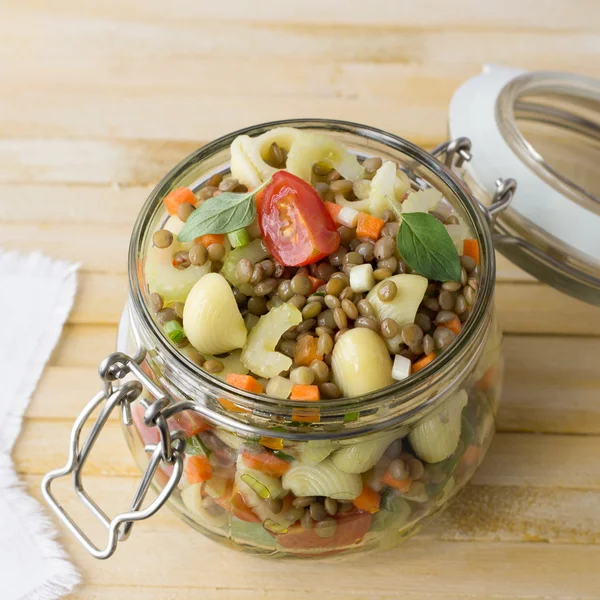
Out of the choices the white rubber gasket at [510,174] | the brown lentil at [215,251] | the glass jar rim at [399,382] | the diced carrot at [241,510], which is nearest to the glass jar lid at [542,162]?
the white rubber gasket at [510,174]

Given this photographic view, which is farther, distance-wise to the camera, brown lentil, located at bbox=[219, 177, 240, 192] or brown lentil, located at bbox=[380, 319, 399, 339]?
brown lentil, located at bbox=[219, 177, 240, 192]

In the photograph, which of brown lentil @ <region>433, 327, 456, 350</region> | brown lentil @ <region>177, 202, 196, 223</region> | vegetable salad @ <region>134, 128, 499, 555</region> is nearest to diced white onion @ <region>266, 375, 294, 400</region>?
vegetable salad @ <region>134, 128, 499, 555</region>

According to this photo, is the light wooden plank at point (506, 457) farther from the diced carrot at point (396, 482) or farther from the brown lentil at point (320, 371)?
the brown lentil at point (320, 371)

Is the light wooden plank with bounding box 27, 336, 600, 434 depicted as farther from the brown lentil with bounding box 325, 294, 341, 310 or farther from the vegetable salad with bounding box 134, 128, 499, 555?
the brown lentil with bounding box 325, 294, 341, 310

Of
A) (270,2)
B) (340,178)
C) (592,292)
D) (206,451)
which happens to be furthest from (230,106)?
(206,451)

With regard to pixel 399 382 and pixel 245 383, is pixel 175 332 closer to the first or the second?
pixel 245 383

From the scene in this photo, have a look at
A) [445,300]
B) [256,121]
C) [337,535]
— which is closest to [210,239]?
[445,300]

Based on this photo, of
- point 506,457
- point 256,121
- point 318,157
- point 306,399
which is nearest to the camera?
point 306,399
